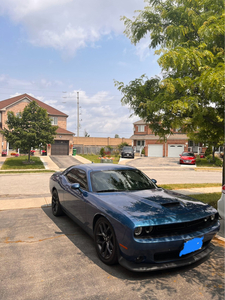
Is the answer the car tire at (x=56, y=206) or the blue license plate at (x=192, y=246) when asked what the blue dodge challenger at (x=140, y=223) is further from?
the car tire at (x=56, y=206)

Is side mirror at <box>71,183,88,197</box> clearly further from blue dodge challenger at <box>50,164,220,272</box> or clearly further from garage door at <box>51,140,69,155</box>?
garage door at <box>51,140,69,155</box>

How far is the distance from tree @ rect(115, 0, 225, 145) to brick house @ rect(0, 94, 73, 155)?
2622 cm

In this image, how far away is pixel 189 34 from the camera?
6527mm

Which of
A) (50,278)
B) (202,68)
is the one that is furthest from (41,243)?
(202,68)

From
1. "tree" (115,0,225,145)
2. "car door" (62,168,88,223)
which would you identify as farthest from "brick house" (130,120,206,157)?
"car door" (62,168,88,223)

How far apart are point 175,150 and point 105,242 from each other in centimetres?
3763

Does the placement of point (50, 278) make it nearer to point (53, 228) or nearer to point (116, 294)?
point (116, 294)

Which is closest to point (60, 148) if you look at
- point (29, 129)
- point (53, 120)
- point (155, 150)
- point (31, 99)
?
point (53, 120)

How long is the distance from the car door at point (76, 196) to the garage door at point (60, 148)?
29.3 m

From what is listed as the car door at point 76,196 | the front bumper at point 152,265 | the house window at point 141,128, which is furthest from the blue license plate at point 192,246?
the house window at point 141,128

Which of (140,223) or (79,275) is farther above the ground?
(140,223)

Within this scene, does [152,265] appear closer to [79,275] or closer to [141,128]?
[79,275]

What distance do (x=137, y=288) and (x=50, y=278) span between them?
46.6 inches

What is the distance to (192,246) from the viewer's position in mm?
3395
